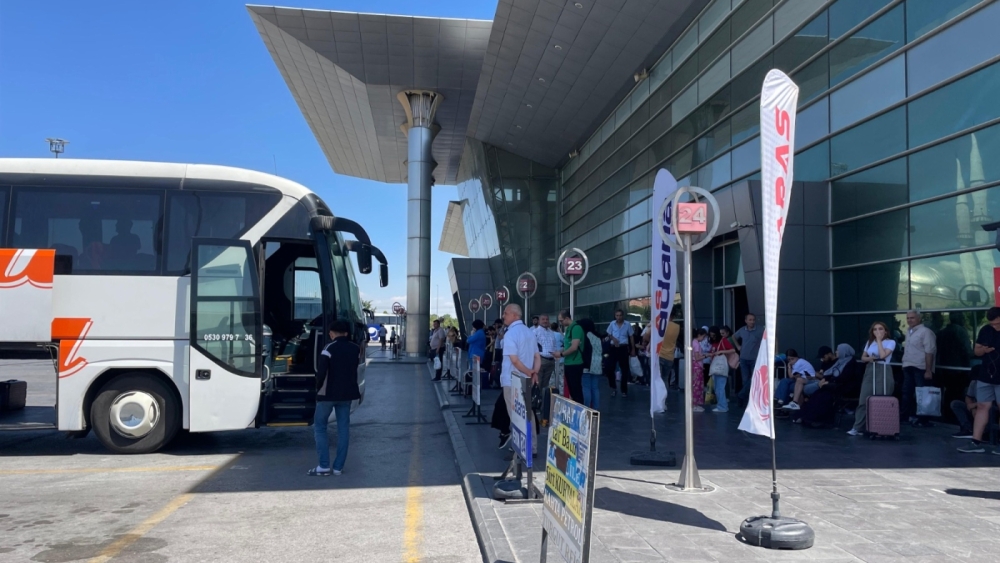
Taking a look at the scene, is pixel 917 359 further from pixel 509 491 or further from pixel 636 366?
pixel 636 366

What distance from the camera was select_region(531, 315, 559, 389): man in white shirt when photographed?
1148cm

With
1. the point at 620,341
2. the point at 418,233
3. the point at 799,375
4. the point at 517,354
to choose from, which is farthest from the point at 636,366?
the point at 418,233

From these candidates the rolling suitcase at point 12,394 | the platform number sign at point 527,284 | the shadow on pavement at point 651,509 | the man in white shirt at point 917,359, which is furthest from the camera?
the platform number sign at point 527,284

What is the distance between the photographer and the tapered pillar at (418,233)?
4128cm

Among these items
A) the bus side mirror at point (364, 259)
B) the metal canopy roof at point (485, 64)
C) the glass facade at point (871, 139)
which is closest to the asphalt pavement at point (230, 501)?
the bus side mirror at point (364, 259)

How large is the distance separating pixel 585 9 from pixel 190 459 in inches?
708

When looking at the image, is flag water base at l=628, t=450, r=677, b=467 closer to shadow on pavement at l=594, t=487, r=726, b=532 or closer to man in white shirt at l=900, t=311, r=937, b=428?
shadow on pavement at l=594, t=487, r=726, b=532

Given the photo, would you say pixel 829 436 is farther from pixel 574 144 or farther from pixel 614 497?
pixel 574 144

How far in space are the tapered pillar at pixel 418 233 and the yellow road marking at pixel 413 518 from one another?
3127cm

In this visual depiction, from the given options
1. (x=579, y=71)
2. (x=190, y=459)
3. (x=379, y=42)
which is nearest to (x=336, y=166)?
(x=379, y=42)

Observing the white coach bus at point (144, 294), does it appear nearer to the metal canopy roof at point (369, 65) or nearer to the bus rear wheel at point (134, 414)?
the bus rear wheel at point (134, 414)

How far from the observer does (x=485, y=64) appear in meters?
30.1

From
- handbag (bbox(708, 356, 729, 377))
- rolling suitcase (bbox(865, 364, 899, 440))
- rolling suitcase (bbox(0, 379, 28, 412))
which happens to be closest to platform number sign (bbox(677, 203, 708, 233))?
rolling suitcase (bbox(865, 364, 899, 440))

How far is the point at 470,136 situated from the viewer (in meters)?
43.2
